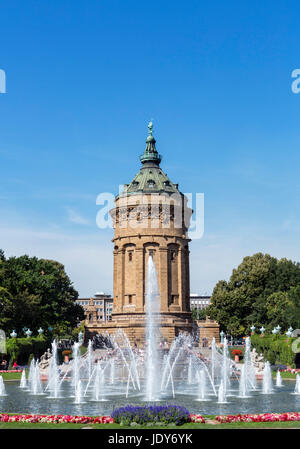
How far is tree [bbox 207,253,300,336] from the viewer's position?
207 feet

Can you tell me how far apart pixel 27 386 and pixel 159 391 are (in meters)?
8.83

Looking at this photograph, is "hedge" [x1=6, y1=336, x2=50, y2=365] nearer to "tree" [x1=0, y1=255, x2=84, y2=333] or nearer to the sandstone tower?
"tree" [x1=0, y1=255, x2=84, y2=333]

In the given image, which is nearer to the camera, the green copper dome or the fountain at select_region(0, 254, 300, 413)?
the fountain at select_region(0, 254, 300, 413)

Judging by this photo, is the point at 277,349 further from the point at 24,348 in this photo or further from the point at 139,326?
the point at 24,348

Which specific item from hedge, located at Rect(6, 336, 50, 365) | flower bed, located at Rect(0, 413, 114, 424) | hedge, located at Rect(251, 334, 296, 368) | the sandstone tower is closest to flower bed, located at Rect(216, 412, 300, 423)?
flower bed, located at Rect(0, 413, 114, 424)

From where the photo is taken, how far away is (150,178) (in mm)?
56656

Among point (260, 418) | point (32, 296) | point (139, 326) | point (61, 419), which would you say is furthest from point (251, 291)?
point (61, 419)

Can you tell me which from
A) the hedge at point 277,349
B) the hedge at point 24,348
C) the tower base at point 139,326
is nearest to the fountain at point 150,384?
the hedge at point 24,348

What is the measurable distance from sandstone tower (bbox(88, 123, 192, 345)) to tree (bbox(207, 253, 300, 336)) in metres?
12.0

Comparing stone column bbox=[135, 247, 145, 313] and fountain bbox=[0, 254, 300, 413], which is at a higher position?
stone column bbox=[135, 247, 145, 313]

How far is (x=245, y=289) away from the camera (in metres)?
66.7

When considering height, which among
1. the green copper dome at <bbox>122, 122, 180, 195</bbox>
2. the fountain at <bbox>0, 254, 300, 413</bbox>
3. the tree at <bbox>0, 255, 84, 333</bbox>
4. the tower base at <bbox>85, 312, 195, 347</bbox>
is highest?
the green copper dome at <bbox>122, 122, 180, 195</bbox>

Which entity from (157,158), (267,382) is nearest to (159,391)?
(267,382)
